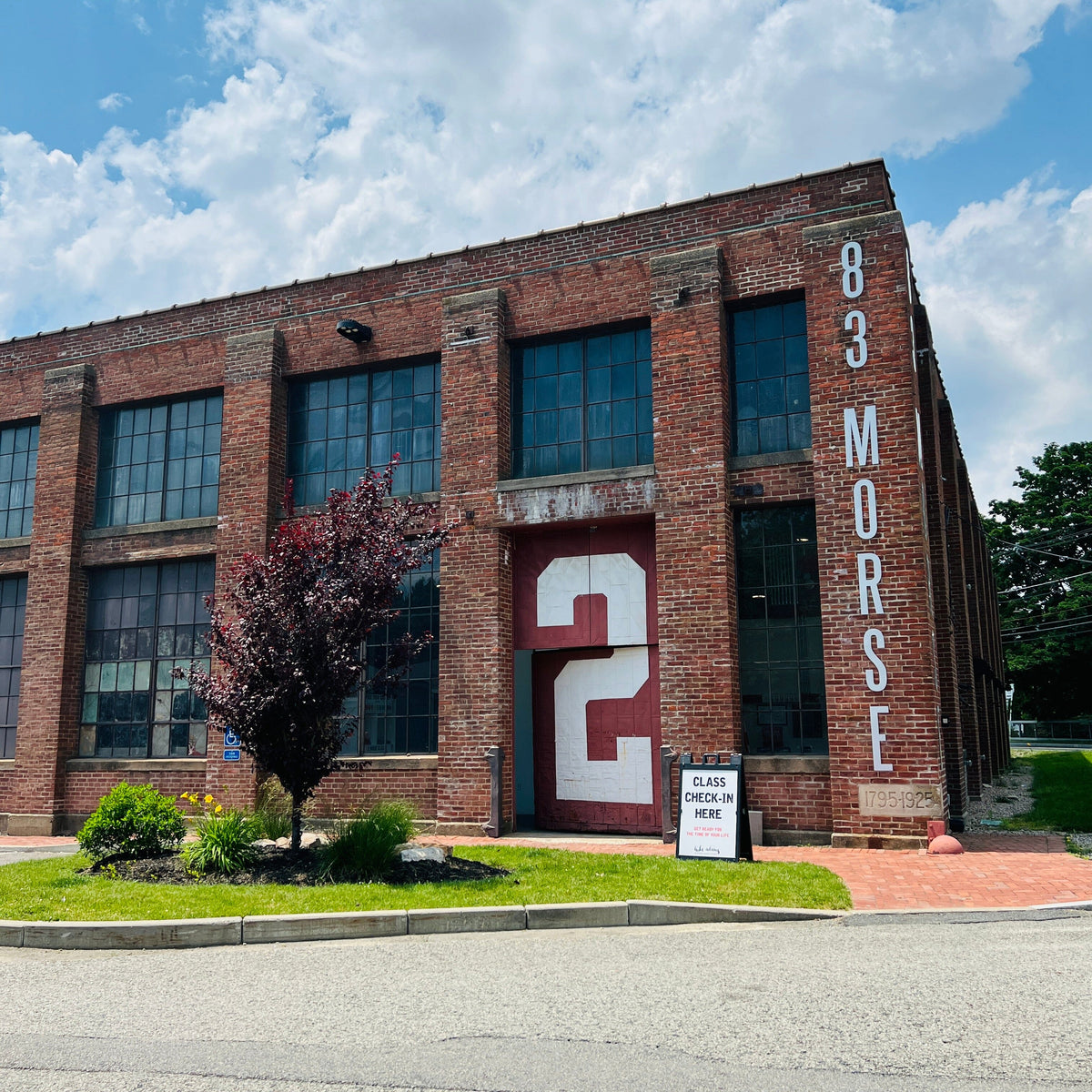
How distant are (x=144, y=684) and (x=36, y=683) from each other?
2.02 m

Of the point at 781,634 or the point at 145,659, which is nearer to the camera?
the point at 781,634

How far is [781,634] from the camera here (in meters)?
13.4

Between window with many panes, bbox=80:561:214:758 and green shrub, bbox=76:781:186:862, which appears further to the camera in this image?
window with many panes, bbox=80:561:214:758

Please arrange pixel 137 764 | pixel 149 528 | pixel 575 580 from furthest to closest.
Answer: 1. pixel 149 528
2. pixel 137 764
3. pixel 575 580

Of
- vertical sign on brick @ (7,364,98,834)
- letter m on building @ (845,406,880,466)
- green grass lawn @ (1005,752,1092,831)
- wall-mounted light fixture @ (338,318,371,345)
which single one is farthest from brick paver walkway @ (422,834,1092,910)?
Result: wall-mounted light fixture @ (338,318,371,345)

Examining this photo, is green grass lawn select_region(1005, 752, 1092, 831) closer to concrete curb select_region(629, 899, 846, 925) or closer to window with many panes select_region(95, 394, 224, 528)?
concrete curb select_region(629, 899, 846, 925)

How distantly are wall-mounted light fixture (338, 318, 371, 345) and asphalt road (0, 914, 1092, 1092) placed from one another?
10.3 m

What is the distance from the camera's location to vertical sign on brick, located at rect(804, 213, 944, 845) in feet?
40.2

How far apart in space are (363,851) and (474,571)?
17.5 ft

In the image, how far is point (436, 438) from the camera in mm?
15945

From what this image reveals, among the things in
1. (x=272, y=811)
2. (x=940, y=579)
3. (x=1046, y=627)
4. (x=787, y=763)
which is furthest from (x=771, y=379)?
(x=1046, y=627)

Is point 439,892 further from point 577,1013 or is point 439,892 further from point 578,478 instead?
point 578,478

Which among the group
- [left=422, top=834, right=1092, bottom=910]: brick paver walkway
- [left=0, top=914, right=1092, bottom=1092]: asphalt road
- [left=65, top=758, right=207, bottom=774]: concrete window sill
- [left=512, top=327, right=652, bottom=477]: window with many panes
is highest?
[left=512, top=327, right=652, bottom=477]: window with many panes

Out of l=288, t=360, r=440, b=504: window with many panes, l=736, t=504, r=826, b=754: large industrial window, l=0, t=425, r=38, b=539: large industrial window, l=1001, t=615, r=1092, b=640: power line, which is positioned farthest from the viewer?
l=1001, t=615, r=1092, b=640: power line
